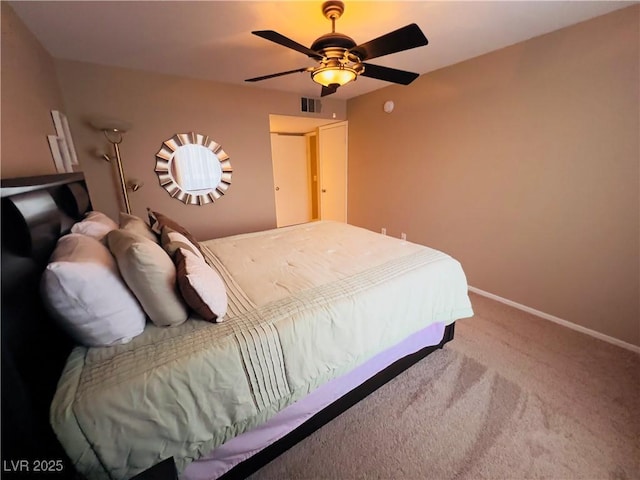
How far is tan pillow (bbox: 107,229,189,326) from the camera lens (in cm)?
104

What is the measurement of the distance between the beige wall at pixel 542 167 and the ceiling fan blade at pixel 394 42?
1.50 m

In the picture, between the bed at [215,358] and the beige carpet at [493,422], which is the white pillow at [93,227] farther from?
the beige carpet at [493,422]

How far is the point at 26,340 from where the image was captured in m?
0.75

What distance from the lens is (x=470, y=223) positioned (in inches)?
114

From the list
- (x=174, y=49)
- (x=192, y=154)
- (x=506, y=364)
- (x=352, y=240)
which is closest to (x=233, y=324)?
(x=352, y=240)

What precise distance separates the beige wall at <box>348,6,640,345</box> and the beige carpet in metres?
0.60

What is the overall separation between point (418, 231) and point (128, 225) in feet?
10.3

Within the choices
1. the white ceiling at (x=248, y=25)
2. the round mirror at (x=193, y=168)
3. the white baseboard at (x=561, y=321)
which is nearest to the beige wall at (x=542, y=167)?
the white baseboard at (x=561, y=321)

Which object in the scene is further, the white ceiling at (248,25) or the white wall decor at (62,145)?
the white wall decor at (62,145)

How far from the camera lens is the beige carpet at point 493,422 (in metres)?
1.28

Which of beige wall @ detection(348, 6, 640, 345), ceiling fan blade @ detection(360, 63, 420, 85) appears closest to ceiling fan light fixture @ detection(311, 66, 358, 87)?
ceiling fan blade @ detection(360, 63, 420, 85)

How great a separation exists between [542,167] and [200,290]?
286 centimetres

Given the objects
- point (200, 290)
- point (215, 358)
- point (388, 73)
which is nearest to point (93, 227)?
point (200, 290)

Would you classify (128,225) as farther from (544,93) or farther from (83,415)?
(544,93)
